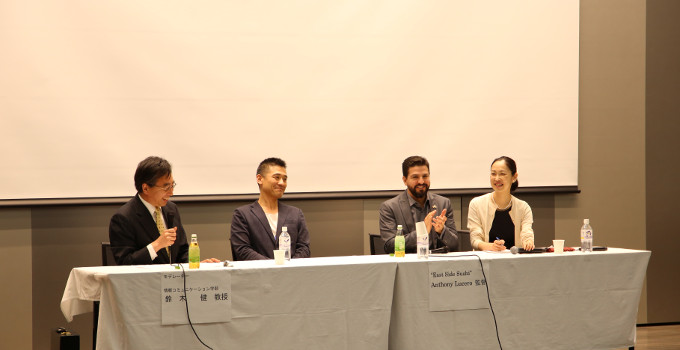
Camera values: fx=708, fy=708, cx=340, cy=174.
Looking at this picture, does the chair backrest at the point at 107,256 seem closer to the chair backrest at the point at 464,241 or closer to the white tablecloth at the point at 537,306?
the white tablecloth at the point at 537,306

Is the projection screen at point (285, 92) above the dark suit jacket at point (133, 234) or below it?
above

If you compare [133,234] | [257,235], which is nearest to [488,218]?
[257,235]

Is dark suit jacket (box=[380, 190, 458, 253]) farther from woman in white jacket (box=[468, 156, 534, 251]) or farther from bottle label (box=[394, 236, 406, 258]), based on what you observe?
bottle label (box=[394, 236, 406, 258])

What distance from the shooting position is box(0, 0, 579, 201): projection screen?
466 centimetres

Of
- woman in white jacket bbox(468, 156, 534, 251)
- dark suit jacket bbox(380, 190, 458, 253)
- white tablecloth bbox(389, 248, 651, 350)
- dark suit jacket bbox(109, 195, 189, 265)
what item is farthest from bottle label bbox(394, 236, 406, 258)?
dark suit jacket bbox(109, 195, 189, 265)

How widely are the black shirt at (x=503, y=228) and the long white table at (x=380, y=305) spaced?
68 cm

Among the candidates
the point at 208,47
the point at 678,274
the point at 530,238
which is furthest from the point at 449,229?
the point at 678,274

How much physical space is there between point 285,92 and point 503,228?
1.81 meters

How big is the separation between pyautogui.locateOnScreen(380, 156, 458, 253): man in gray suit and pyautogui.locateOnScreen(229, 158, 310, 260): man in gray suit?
1.81ft

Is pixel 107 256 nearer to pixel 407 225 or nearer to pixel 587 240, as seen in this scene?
pixel 407 225

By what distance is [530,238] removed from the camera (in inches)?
177

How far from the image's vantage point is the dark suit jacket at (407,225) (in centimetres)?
445

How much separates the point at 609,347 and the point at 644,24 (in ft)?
9.99

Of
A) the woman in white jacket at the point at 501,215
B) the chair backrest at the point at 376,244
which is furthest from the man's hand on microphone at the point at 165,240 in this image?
the woman in white jacket at the point at 501,215
